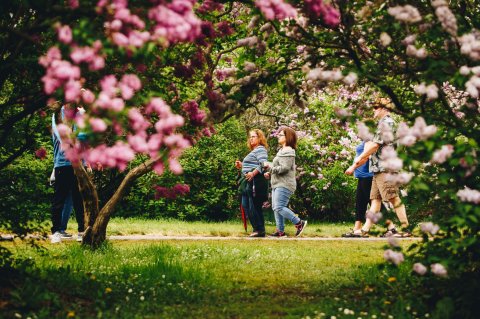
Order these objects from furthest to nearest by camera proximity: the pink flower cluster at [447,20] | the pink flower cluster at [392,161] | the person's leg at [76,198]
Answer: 1. the person's leg at [76,198]
2. the pink flower cluster at [447,20]
3. the pink flower cluster at [392,161]

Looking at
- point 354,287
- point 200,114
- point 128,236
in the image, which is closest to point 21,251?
point 128,236

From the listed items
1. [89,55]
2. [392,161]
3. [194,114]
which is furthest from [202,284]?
[89,55]

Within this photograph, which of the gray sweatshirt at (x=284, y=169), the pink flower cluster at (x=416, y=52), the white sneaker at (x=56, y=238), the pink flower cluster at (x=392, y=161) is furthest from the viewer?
the gray sweatshirt at (x=284, y=169)

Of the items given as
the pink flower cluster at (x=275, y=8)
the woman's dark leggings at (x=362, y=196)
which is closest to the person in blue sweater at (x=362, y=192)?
the woman's dark leggings at (x=362, y=196)

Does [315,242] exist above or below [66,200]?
below

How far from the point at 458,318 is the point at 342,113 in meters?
1.77

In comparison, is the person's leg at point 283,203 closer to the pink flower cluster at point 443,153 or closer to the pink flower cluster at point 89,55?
the pink flower cluster at point 443,153

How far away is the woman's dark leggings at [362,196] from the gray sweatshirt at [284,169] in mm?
1198

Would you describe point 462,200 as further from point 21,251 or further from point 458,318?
point 21,251

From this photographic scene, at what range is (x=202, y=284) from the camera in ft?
19.5

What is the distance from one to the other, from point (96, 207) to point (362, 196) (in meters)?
4.83

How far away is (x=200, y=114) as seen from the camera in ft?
19.4

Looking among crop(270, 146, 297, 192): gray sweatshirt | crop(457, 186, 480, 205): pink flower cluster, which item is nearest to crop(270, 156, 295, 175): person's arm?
crop(270, 146, 297, 192): gray sweatshirt

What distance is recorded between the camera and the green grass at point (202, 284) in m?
4.88
